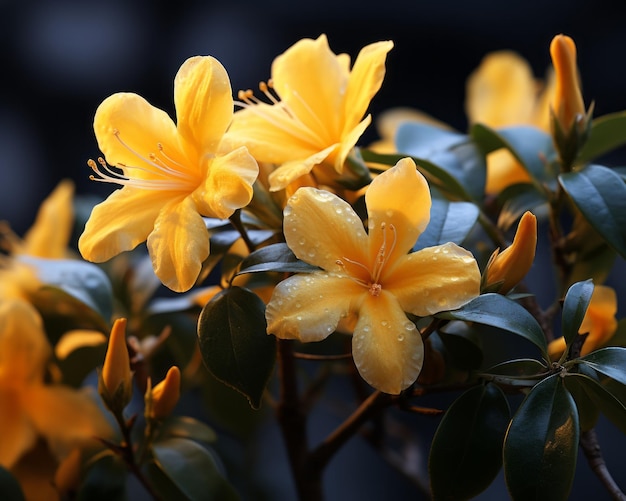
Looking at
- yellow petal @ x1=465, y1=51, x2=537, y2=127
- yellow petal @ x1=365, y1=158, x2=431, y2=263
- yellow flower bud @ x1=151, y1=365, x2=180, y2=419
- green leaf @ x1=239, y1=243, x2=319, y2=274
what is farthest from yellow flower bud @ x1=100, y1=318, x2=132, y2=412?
yellow petal @ x1=465, y1=51, x2=537, y2=127

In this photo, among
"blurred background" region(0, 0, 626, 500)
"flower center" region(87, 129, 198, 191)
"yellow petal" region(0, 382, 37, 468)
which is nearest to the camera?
"flower center" region(87, 129, 198, 191)

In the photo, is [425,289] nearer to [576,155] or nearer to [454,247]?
[454,247]

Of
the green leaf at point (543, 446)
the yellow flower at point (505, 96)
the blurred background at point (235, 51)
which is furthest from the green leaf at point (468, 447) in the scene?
the blurred background at point (235, 51)

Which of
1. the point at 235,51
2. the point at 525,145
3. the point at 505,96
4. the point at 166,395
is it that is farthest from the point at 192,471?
the point at 235,51

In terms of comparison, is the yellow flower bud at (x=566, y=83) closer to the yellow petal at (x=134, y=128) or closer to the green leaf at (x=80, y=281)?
the yellow petal at (x=134, y=128)

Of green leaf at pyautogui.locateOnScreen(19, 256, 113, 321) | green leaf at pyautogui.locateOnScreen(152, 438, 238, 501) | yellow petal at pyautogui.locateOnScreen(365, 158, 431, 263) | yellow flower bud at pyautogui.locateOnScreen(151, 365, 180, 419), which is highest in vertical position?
yellow petal at pyautogui.locateOnScreen(365, 158, 431, 263)

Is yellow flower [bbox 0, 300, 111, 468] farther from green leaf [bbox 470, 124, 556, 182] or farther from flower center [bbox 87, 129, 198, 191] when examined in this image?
green leaf [bbox 470, 124, 556, 182]
